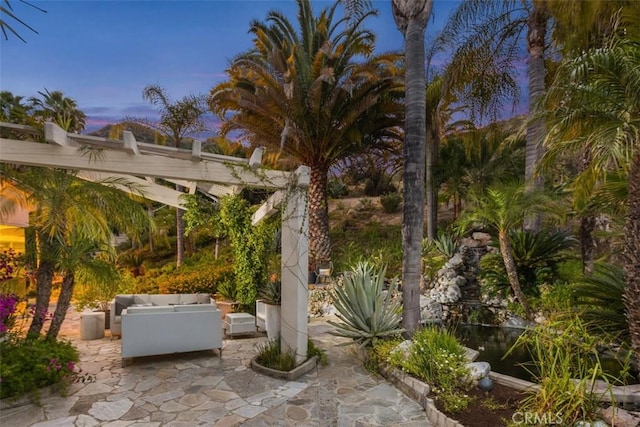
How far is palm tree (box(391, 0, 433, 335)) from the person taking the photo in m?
6.22

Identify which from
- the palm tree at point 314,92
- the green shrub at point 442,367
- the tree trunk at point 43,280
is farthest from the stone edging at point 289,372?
the palm tree at point 314,92

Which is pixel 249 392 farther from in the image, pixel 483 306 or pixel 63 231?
pixel 483 306

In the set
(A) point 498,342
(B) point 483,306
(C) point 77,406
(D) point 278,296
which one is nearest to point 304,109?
(D) point 278,296

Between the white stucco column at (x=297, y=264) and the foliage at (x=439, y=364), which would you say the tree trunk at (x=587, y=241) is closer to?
the foliage at (x=439, y=364)

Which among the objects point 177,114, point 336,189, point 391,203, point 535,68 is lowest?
point 391,203

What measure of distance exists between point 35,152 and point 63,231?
142cm

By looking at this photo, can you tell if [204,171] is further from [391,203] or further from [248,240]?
[391,203]

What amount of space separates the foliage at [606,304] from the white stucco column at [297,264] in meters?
3.82

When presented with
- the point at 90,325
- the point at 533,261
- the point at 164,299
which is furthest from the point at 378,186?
the point at 90,325

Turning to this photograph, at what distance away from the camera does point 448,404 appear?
13.5 ft

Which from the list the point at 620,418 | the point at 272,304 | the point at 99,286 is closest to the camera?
the point at 620,418

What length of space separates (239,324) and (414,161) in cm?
445

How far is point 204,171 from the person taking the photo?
524 cm

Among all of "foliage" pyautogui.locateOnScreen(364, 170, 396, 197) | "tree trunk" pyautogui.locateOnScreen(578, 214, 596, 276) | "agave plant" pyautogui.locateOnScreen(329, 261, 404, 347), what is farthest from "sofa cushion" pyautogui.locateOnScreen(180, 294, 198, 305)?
"foliage" pyautogui.locateOnScreen(364, 170, 396, 197)
